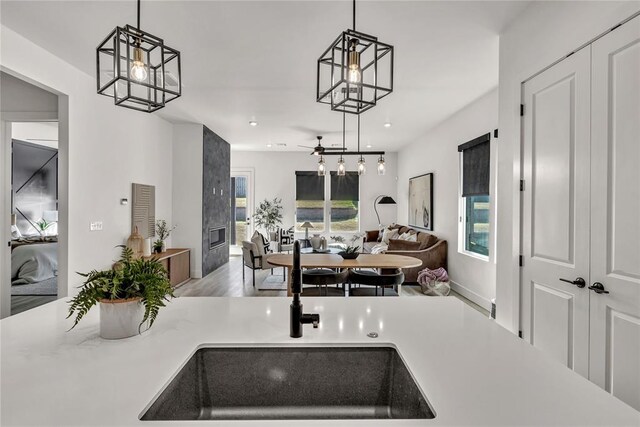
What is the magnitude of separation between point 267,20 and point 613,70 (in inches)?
88.4

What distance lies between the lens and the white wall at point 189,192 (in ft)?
19.6

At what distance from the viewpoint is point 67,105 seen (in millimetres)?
3502

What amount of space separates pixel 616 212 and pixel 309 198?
7392 millimetres

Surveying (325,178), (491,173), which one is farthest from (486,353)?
(325,178)

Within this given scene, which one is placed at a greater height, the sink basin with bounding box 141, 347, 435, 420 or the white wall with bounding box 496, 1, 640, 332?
the white wall with bounding box 496, 1, 640, 332

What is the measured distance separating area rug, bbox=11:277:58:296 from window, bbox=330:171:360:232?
5817 mm

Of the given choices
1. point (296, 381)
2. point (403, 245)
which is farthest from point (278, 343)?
point (403, 245)

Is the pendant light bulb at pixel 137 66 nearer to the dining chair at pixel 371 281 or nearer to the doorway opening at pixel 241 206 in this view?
the dining chair at pixel 371 281

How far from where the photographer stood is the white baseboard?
4422 mm

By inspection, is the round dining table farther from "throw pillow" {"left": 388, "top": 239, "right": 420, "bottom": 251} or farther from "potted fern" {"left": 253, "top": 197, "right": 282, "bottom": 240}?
"potted fern" {"left": 253, "top": 197, "right": 282, "bottom": 240}

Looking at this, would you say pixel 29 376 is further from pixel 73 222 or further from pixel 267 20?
pixel 73 222

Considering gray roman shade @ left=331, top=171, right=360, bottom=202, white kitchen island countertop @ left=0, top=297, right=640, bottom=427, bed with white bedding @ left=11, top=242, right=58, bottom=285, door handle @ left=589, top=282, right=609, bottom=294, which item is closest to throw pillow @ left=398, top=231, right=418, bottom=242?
gray roman shade @ left=331, top=171, right=360, bottom=202

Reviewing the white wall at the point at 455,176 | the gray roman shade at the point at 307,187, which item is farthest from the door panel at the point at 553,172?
the gray roman shade at the point at 307,187

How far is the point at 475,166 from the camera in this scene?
4.70m
